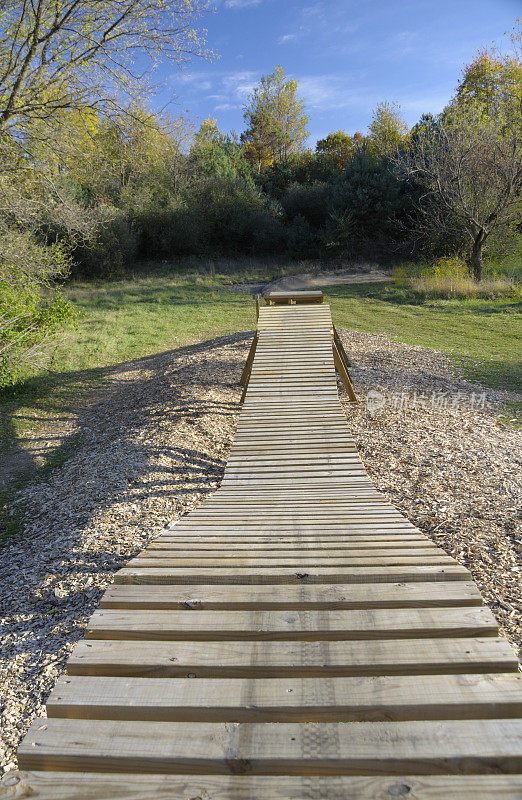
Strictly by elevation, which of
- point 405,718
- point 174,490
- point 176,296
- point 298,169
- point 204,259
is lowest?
point 174,490

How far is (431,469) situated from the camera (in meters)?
5.37

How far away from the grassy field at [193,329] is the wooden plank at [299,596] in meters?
5.38

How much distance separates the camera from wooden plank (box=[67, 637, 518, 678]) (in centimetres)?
168

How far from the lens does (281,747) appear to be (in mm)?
1405

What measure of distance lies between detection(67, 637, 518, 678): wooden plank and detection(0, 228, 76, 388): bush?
8.30m

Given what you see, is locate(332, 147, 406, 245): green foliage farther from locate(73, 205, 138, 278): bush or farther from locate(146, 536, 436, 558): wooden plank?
locate(146, 536, 436, 558): wooden plank

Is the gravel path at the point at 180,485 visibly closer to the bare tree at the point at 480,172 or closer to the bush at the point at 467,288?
the bush at the point at 467,288

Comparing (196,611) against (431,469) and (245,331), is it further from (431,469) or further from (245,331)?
(245,331)

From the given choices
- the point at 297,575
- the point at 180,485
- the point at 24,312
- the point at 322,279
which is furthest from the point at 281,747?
the point at 322,279

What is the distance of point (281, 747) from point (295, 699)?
0.17 metres

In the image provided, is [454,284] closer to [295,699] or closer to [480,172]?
[480,172]

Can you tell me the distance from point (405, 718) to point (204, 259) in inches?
1118

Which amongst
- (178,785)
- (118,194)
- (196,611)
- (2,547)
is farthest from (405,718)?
(118,194)

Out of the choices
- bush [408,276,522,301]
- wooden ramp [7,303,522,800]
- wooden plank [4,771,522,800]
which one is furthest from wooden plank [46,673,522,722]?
bush [408,276,522,301]
